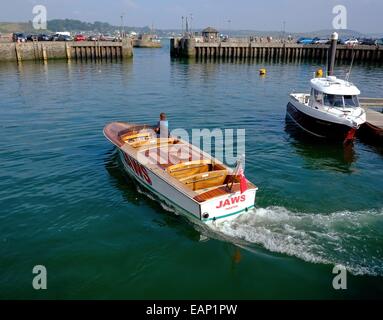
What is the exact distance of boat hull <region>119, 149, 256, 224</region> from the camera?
10523 mm

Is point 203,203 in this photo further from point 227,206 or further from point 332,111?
point 332,111

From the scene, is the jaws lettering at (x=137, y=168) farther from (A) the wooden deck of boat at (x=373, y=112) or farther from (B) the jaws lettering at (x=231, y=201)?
(A) the wooden deck of boat at (x=373, y=112)

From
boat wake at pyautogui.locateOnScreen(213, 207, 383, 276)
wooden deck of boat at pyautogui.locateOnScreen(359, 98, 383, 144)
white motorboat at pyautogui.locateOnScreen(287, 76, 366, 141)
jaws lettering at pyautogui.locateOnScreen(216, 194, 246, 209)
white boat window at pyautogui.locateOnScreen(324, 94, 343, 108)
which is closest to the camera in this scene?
boat wake at pyautogui.locateOnScreen(213, 207, 383, 276)

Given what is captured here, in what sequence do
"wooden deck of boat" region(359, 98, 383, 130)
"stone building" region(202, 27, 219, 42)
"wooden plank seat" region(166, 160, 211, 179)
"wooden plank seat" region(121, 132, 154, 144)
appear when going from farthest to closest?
"stone building" region(202, 27, 219, 42) < "wooden deck of boat" region(359, 98, 383, 130) < "wooden plank seat" region(121, 132, 154, 144) < "wooden plank seat" region(166, 160, 211, 179)

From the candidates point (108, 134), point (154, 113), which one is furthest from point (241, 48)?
point (108, 134)

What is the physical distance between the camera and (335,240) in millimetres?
10312

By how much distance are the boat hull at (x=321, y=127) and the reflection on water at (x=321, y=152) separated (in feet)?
1.26

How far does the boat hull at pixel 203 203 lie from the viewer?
1052 cm

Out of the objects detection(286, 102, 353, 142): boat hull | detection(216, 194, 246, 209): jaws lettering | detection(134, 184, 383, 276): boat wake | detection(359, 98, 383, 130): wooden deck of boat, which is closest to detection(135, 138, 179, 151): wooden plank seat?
detection(134, 184, 383, 276): boat wake

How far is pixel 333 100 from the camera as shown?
20.7 metres

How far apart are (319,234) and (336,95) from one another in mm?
12745

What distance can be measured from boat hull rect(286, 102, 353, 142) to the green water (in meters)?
0.82

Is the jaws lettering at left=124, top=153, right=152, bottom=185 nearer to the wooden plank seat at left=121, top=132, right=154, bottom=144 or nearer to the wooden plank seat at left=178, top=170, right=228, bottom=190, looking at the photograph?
the wooden plank seat at left=121, top=132, right=154, bottom=144
